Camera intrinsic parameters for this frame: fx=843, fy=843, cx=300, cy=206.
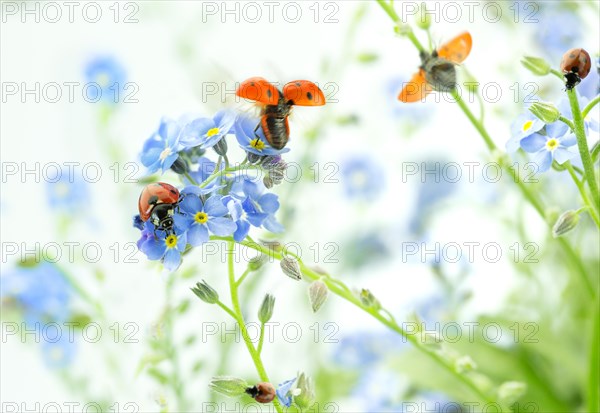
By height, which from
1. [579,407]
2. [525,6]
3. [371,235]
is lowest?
[579,407]

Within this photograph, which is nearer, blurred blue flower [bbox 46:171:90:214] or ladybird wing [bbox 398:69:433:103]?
ladybird wing [bbox 398:69:433:103]

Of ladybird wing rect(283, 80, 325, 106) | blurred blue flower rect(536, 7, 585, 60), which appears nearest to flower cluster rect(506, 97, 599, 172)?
ladybird wing rect(283, 80, 325, 106)

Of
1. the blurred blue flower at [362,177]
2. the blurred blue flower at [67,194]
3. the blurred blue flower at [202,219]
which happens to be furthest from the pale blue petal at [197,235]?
the blurred blue flower at [362,177]

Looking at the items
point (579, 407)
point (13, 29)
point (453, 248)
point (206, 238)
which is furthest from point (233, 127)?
point (13, 29)

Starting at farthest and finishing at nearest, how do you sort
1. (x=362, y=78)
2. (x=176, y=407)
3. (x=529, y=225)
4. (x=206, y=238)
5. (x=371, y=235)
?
(x=362, y=78) → (x=371, y=235) → (x=529, y=225) → (x=176, y=407) → (x=206, y=238)

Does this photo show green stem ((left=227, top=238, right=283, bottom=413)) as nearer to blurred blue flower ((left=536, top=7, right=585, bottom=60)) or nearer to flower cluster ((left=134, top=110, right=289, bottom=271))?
flower cluster ((left=134, top=110, right=289, bottom=271))

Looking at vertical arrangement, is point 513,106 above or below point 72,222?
above

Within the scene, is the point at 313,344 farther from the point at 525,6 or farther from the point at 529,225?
the point at 525,6
